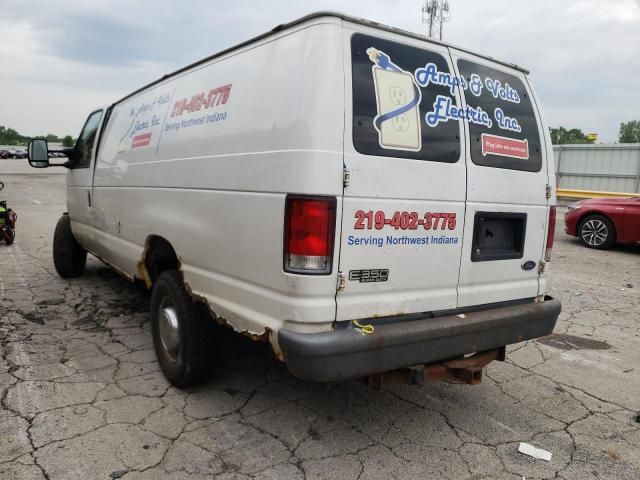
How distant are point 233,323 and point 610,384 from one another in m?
2.86

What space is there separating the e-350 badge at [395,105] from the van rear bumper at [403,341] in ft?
3.05

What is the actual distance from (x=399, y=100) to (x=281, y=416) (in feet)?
6.50

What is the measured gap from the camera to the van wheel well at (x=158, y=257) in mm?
3684

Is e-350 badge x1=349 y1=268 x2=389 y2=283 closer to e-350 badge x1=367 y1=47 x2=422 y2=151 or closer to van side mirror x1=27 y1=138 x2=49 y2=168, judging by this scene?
e-350 badge x1=367 y1=47 x2=422 y2=151

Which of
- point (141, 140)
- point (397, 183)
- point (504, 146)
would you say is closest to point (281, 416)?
point (397, 183)

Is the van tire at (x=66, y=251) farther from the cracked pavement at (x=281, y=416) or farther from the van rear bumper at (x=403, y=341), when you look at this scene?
the van rear bumper at (x=403, y=341)

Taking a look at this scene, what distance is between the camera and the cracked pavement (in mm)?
2650

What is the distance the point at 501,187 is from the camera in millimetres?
3061

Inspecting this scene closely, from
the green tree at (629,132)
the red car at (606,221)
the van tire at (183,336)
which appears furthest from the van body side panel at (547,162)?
the green tree at (629,132)

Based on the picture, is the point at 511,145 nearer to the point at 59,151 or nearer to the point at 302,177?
the point at 302,177

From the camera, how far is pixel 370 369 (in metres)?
2.49

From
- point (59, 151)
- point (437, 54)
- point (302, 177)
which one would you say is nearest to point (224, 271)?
point (302, 177)

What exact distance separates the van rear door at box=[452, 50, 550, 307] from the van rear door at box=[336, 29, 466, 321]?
11 cm

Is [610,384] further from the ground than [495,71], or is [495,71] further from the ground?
[495,71]
